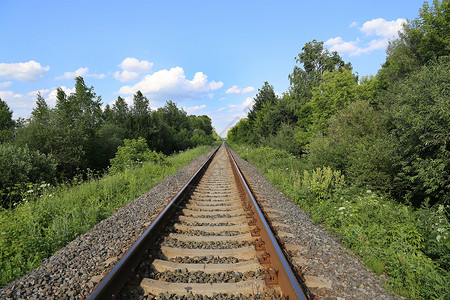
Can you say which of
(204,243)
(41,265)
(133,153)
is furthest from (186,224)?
(133,153)

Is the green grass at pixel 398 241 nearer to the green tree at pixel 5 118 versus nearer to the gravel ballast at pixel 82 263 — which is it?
the gravel ballast at pixel 82 263

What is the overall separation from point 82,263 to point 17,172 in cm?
822

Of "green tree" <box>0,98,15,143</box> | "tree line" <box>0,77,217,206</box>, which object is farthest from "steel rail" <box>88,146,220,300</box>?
"green tree" <box>0,98,15,143</box>

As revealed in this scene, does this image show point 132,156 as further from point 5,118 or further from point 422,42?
point 5,118

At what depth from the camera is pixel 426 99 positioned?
520 centimetres

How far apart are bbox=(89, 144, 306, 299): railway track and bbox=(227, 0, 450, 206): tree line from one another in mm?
3834

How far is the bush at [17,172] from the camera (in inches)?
301

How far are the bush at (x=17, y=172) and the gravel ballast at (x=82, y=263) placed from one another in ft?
16.3

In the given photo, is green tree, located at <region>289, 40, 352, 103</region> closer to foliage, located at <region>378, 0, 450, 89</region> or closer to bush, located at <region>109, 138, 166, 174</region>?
foliage, located at <region>378, 0, 450, 89</region>

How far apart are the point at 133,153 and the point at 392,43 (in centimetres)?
3005

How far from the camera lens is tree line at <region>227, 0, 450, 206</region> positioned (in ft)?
16.2

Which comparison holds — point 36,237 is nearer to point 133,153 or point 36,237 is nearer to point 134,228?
point 134,228

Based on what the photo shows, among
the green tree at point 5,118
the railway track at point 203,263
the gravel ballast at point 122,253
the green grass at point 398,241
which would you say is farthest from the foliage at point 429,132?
the green tree at point 5,118

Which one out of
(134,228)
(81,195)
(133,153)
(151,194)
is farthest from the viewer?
(133,153)
